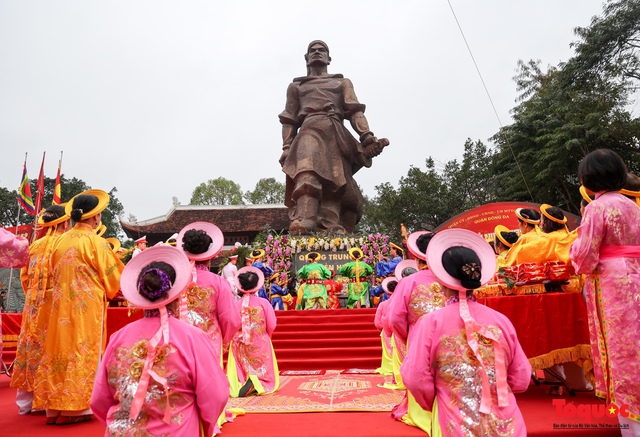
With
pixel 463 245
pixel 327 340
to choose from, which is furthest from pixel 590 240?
pixel 327 340

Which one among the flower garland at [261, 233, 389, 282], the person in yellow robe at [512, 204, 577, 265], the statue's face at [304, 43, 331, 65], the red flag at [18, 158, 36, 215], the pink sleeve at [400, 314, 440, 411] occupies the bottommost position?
the pink sleeve at [400, 314, 440, 411]

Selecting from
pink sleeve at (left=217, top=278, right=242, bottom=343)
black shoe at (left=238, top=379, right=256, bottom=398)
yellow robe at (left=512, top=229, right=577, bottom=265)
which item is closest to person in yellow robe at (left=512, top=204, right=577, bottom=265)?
yellow robe at (left=512, top=229, right=577, bottom=265)

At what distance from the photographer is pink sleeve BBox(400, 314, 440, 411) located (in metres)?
2.26

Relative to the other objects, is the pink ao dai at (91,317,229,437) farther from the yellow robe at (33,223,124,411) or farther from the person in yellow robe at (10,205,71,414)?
the person in yellow robe at (10,205,71,414)

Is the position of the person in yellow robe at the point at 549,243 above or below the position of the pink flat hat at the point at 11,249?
below

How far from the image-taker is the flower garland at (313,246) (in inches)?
465

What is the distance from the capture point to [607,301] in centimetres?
310

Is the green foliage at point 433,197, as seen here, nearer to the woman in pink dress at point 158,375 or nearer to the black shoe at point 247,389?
the black shoe at point 247,389

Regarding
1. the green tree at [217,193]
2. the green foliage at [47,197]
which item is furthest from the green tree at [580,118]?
the green tree at [217,193]

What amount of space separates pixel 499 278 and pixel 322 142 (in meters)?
9.60

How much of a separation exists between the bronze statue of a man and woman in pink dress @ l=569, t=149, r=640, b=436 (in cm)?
996

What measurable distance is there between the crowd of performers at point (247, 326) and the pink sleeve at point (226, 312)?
1 centimetres

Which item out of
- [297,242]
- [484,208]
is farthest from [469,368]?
[484,208]

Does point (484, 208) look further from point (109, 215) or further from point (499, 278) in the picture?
point (109, 215)
